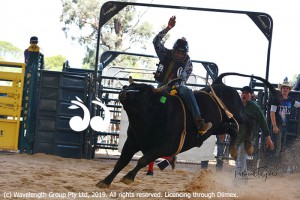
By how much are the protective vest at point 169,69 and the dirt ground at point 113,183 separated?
4.74 ft

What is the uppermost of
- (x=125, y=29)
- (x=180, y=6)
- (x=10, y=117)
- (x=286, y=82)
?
(x=125, y=29)

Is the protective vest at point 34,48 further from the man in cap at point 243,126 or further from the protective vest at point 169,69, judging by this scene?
the man in cap at point 243,126

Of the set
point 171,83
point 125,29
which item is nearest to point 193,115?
point 171,83

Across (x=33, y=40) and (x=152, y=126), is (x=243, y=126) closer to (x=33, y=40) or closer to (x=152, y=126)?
(x=152, y=126)

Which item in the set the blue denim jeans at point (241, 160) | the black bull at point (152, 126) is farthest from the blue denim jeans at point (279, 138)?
the black bull at point (152, 126)

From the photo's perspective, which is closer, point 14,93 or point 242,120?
point 242,120

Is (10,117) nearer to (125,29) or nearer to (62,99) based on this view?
(62,99)

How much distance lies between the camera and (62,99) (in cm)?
1148

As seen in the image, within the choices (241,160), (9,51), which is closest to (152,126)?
(241,160)

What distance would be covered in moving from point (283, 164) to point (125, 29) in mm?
30563

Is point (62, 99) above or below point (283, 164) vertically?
above

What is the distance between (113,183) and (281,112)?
13.8 feet

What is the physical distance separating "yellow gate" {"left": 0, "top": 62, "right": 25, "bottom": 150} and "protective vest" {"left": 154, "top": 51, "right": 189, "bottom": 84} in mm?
4308

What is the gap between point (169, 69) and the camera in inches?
305
